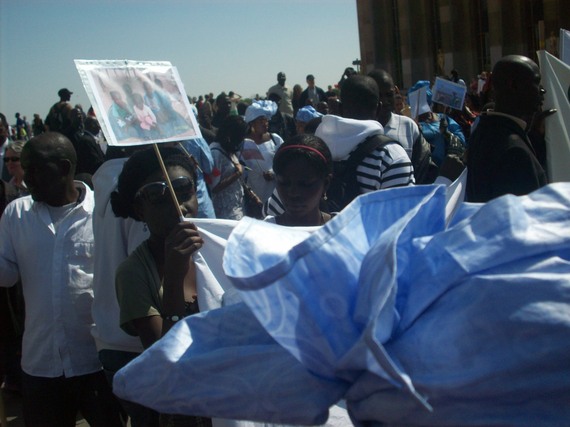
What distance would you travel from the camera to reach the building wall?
957 inches

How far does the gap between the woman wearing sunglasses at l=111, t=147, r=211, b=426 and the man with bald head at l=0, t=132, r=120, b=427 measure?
0.81 metres

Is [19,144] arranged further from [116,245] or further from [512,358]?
[512,358]

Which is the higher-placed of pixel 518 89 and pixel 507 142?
pixel 518 89

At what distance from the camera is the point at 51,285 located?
3670 mm

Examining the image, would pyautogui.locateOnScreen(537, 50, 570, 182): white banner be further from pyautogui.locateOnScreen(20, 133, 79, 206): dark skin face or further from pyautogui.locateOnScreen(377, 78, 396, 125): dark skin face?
pyautogui.locateOnScreen(20, 133, 79, 206): dark skin face

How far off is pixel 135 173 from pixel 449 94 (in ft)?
21.6

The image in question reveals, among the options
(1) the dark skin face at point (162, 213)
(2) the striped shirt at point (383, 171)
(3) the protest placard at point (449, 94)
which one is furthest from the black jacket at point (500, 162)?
(3) the protest placard at point (449, 94)

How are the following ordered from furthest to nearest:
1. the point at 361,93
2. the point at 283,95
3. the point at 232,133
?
1. the point at 283,95
2. the point at 232,133
3. the point at 361,93

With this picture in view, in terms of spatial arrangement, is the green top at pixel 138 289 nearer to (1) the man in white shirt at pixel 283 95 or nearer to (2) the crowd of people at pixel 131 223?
(2) the crowd of people at pixel 131 223

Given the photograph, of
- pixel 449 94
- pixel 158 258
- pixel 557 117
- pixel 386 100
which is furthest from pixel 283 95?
pixel 158 258

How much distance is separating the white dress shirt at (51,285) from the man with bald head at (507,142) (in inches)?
79.3

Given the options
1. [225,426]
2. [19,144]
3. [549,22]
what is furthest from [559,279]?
[549,22]

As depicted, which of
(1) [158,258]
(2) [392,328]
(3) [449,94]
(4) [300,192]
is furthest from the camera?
(3) [449,94]

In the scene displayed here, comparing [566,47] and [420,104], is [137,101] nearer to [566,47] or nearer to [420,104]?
[566,47]
